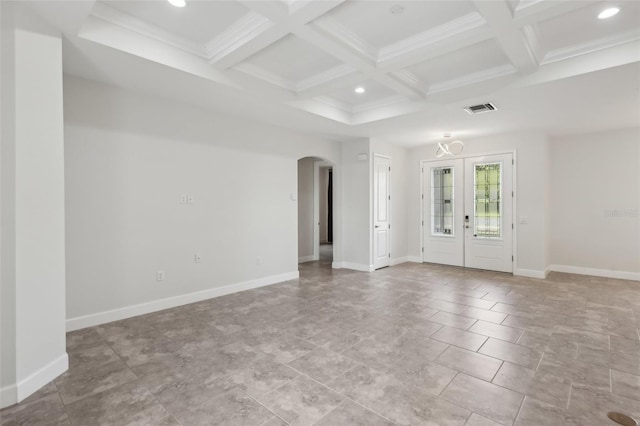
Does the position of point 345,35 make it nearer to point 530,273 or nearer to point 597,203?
point 530,273

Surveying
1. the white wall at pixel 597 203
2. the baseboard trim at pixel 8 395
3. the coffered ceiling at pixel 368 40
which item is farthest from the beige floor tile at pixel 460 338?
the white wall at pixel 597 203

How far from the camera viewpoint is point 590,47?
3213 mm

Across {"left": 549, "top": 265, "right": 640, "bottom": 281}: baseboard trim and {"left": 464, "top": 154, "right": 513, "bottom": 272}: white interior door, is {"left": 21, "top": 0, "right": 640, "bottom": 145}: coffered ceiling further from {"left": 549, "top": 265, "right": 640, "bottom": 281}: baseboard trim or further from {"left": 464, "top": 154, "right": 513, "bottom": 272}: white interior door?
{"left": 549, "top": 265, "right": 640, "bottom": 281}: baseboard trim

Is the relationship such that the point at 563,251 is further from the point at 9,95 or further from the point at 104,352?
the point at 9,95

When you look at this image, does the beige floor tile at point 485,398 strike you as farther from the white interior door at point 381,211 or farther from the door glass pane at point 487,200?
the door glass pane at point 487,200

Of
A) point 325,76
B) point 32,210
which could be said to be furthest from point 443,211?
point 32,210

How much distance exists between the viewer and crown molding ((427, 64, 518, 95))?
145 inches

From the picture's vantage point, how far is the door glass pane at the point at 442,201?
7.06 meters

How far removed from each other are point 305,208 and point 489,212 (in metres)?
4.19

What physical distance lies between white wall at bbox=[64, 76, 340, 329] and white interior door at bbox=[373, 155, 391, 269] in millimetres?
2006

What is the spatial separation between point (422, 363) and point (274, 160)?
3.97 m

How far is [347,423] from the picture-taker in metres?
1.93

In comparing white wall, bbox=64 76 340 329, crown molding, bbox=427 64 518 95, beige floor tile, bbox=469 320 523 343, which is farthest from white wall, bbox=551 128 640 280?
white wall, bbox=64 76 340 329

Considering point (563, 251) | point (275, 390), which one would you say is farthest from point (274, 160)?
point (563, 251)
